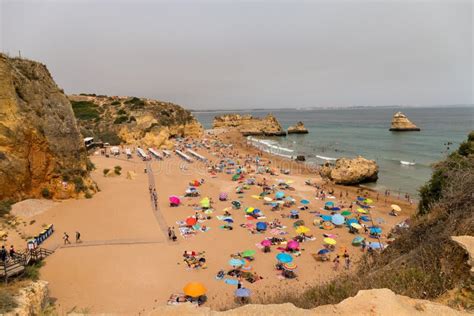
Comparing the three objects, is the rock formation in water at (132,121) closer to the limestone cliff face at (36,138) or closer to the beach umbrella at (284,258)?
the limestone cliff face at (36,138)

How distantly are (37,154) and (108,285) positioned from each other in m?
12.1

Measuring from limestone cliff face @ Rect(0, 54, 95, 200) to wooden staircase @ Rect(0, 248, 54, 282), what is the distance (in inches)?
248

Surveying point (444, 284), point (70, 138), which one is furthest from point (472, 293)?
point (70, 138)

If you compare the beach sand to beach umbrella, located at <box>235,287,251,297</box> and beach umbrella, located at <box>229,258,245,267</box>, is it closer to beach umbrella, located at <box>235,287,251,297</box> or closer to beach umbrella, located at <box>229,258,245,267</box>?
beach umbrella, located at <box>235,287,251,297</box>

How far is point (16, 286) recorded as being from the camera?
9.25m

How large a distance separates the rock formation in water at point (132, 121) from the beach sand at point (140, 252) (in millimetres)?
27332

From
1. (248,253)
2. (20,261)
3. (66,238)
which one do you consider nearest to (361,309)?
(248,253)

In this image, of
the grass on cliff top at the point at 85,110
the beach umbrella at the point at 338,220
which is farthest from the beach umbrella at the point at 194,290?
the grass on cliff top at the point at 85,110

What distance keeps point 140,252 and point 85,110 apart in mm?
53849

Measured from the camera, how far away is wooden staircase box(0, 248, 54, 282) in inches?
401

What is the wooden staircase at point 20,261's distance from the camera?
10.2 m

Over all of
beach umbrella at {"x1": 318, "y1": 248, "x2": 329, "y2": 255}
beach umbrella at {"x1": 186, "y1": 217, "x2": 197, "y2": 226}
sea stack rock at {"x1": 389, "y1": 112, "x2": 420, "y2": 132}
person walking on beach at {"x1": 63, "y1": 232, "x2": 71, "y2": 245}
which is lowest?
beach umbrella at {"x1": 318, "y1": 248, "x2": 329, "y2": 255}

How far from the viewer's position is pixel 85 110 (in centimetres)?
5988

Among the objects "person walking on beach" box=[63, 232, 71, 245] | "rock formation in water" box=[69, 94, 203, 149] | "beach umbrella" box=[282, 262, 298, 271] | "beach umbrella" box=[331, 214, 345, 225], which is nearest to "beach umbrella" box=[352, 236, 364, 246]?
"beach umbrella" box=[331, 214, 345, 225]
